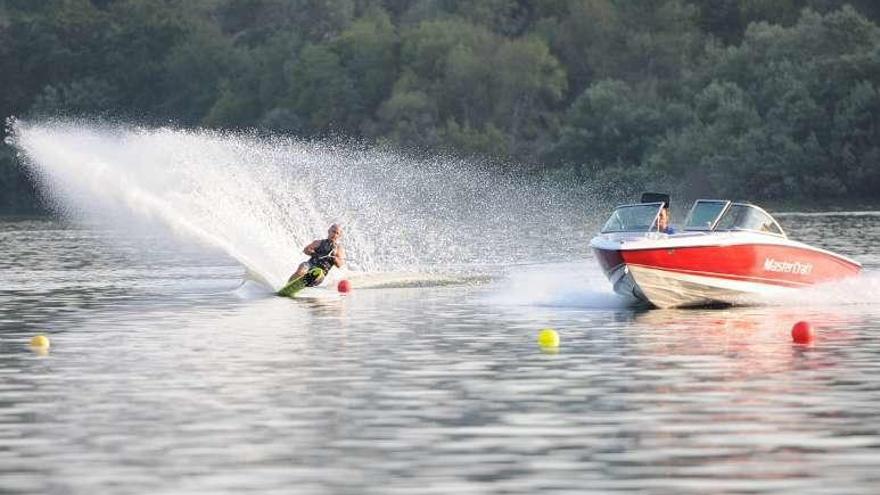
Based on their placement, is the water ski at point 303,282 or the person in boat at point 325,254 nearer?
the water ski at point 303,282

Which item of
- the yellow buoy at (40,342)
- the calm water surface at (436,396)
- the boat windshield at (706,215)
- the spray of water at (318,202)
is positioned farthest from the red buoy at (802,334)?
the spray of water at (318,202)

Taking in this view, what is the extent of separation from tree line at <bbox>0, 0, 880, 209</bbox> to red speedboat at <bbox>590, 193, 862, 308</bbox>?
66700 millimetres

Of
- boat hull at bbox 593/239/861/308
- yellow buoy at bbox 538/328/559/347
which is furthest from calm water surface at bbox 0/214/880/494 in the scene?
boat hull at bbox 593/239/861/308

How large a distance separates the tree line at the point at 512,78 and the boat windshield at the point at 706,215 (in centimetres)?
6709

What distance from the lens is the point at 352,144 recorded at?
12631cm

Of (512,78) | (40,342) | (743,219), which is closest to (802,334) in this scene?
(743,219)

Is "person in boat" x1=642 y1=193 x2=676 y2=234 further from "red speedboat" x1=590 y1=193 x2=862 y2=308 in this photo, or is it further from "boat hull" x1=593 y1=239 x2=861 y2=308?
"boat hull" x1=593 y1=239 x2=861 y2=308

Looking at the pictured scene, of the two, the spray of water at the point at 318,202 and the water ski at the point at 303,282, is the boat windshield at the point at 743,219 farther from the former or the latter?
the spray of water at the point at 318,202

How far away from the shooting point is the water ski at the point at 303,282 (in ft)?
139

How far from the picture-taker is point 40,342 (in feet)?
99.7

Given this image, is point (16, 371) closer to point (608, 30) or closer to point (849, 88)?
point (849, 88)

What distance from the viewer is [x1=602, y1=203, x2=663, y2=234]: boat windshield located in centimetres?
3809

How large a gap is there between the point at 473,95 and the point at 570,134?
41.3ft

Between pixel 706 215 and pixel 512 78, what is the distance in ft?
288
